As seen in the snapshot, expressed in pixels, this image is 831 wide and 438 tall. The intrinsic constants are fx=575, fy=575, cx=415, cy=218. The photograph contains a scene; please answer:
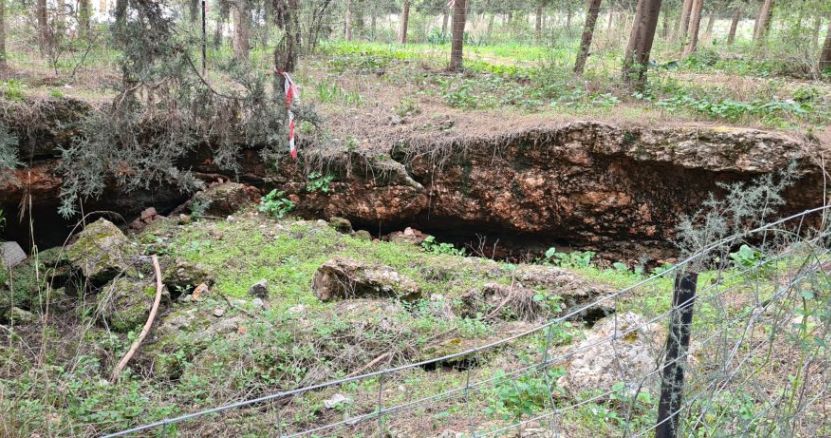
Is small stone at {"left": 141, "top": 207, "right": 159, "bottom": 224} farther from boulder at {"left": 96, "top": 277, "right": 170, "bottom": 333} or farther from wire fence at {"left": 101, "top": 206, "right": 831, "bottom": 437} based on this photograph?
wire fence at {"left": 101, "top": 206, "right": 831, "bottom": 437}

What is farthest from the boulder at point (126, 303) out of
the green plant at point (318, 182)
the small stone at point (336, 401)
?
the green plant at point (318, 182)

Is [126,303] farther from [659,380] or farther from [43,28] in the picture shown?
[43,28]

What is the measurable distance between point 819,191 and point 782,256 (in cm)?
612

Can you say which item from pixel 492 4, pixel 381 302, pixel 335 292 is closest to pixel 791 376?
pixel 381 302

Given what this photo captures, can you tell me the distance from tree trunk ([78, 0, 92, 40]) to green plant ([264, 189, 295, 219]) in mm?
4224

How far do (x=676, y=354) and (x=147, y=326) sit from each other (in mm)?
4159

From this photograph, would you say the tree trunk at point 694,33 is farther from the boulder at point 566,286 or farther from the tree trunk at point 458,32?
the boulder at point 566,286

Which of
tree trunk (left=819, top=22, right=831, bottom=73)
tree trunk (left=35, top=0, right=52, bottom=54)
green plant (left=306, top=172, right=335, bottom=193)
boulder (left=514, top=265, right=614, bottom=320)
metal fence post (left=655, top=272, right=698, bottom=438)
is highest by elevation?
tree trunk (left=819, top=22, right=831, bottom=73)

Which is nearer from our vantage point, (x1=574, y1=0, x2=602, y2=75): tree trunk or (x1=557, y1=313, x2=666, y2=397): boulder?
(x1=557, y1=313, x2=666, y2=397): boulder

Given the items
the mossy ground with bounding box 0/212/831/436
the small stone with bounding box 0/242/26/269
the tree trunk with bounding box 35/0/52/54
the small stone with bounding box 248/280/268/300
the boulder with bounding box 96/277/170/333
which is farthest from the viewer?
the tree trunk with bounding box 35/0/52/54

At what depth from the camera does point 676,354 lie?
1.93 metres

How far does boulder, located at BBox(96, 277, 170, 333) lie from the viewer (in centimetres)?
484

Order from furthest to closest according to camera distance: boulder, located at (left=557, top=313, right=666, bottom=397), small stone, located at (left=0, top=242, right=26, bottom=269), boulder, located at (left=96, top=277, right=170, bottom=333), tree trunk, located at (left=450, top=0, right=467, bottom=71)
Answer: tree trunk, located at (left=450, top=0, right=467, bottom=71) < small stone, located at (left=0, top=242, right=26, bottom=269) < boulder, located at (left=96, top=277, right=170, bottom=333) < boulder, located at (left=557, top=313, right=666, bottom=397)

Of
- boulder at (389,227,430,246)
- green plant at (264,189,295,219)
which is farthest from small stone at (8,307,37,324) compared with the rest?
boulder at (389,227,430,246)
